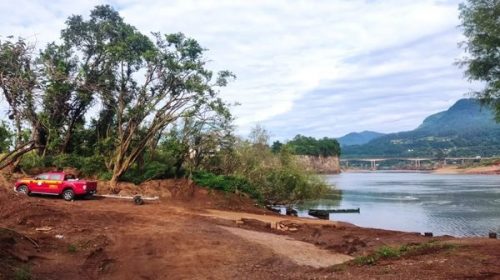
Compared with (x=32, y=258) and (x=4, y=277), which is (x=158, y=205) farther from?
(x=4, y=277)

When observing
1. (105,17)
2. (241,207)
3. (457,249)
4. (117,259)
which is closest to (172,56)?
(105,17)

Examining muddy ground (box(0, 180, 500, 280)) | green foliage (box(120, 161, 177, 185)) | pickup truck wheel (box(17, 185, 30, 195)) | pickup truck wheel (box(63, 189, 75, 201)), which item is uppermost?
green foliage (box(120, 161, 177, 185))

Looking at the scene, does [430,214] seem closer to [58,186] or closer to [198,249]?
[58,186]

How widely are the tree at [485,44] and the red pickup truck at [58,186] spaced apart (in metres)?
19.5

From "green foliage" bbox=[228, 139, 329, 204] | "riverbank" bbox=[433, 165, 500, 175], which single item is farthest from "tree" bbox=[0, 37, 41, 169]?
"riverbank" bbox=[433, 165, 500, 175]

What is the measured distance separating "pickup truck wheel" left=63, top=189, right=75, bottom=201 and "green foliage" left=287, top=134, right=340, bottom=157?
87120 millimetres

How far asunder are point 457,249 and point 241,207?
17.3 meters

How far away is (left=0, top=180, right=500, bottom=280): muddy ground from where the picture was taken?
1097 cm

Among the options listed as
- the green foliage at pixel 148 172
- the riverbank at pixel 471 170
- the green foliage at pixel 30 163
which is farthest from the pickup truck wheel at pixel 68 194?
the riverbank at pixel 471 170

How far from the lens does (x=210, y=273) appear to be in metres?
12.1

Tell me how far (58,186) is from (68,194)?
0.69 metres

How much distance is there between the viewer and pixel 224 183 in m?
30.4

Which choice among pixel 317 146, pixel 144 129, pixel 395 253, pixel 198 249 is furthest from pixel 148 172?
pixel 317 146

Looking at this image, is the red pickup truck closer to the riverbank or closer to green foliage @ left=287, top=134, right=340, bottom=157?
green foliage @ left=287, top=134, right=340, bottom=157
